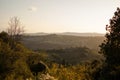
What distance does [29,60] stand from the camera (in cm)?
4853

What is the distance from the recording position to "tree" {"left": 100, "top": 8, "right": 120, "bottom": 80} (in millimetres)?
24278

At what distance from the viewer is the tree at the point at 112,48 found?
24.3 metres

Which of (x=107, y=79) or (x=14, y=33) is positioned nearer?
(x=107, y=79)

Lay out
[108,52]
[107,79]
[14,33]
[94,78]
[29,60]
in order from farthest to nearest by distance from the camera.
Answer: [14,33] → [29,60] → [94,78] → [108,52] → [107,79]

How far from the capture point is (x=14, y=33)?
6141 centimetres

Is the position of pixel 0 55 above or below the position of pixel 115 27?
below

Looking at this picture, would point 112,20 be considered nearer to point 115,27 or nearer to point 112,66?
point 115,27

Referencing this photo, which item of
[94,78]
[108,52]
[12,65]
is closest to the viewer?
[108,52]

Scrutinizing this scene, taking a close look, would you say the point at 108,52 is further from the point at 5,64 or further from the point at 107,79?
A: the point at 5,64

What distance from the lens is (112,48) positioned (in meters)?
25.4

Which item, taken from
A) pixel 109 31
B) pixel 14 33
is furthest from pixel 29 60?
pixel 109 31

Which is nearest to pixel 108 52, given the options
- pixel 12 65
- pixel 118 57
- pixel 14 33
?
pixel 118 57

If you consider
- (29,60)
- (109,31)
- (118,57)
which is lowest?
(29,60)

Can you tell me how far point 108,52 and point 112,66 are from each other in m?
1.71
